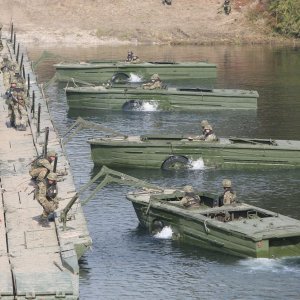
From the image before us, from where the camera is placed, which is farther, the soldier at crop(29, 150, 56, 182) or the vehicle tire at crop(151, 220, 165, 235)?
the vehicle tire at crop(151, 220, 165, 235)

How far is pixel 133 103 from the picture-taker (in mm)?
74375

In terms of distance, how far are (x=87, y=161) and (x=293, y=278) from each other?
21156mm

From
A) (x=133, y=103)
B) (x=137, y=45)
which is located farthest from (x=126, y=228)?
(x=137, y=45)

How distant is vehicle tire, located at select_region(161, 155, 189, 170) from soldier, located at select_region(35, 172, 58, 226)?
16070 mm

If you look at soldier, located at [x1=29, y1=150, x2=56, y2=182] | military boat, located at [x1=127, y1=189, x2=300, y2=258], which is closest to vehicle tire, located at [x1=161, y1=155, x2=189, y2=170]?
military boat, located at [x1=127, y1=189, x2=300, y2=258]

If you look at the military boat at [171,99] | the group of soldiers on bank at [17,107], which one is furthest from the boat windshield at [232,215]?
the military boat at [171,99]

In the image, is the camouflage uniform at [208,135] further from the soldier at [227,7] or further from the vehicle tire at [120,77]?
the soldier at [227,7]

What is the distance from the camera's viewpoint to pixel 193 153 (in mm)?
57531

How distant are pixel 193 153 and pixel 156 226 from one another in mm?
12457

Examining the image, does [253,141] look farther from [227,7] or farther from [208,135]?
[227,7]

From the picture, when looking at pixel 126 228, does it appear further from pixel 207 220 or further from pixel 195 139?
pixel 195 139

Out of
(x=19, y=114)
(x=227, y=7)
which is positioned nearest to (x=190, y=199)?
(x=19, y=114)

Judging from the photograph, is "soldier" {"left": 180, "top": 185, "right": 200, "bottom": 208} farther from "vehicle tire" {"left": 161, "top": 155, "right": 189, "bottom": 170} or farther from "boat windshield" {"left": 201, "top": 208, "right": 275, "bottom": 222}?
"vehicle tire" {"left": 161, "top": 155, "right": 189, "bottom": 170}

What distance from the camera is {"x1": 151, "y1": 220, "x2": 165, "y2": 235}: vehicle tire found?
45312 millimetres
